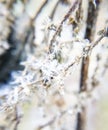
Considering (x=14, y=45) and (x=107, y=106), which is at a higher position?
(x=14, y=45)

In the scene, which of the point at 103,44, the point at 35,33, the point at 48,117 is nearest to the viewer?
the point at 103,44

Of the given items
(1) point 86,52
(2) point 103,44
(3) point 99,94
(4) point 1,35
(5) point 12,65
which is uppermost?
(4) point 1,35

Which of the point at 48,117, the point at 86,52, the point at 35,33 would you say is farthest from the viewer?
the point at 35,33

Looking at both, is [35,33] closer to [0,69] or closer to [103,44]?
[0,69]

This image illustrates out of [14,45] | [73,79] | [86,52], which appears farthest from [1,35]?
[86,52]

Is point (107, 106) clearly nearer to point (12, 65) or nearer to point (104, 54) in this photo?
point (104, 54)

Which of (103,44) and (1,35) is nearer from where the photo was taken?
(103,44)

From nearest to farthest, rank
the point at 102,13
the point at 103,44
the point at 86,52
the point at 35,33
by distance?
the point at 86,52 < the point at 103,44 < the point at 102,13 < the point at 35,33

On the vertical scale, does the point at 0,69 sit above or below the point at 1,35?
below

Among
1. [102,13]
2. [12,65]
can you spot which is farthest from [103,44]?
[12,65]
